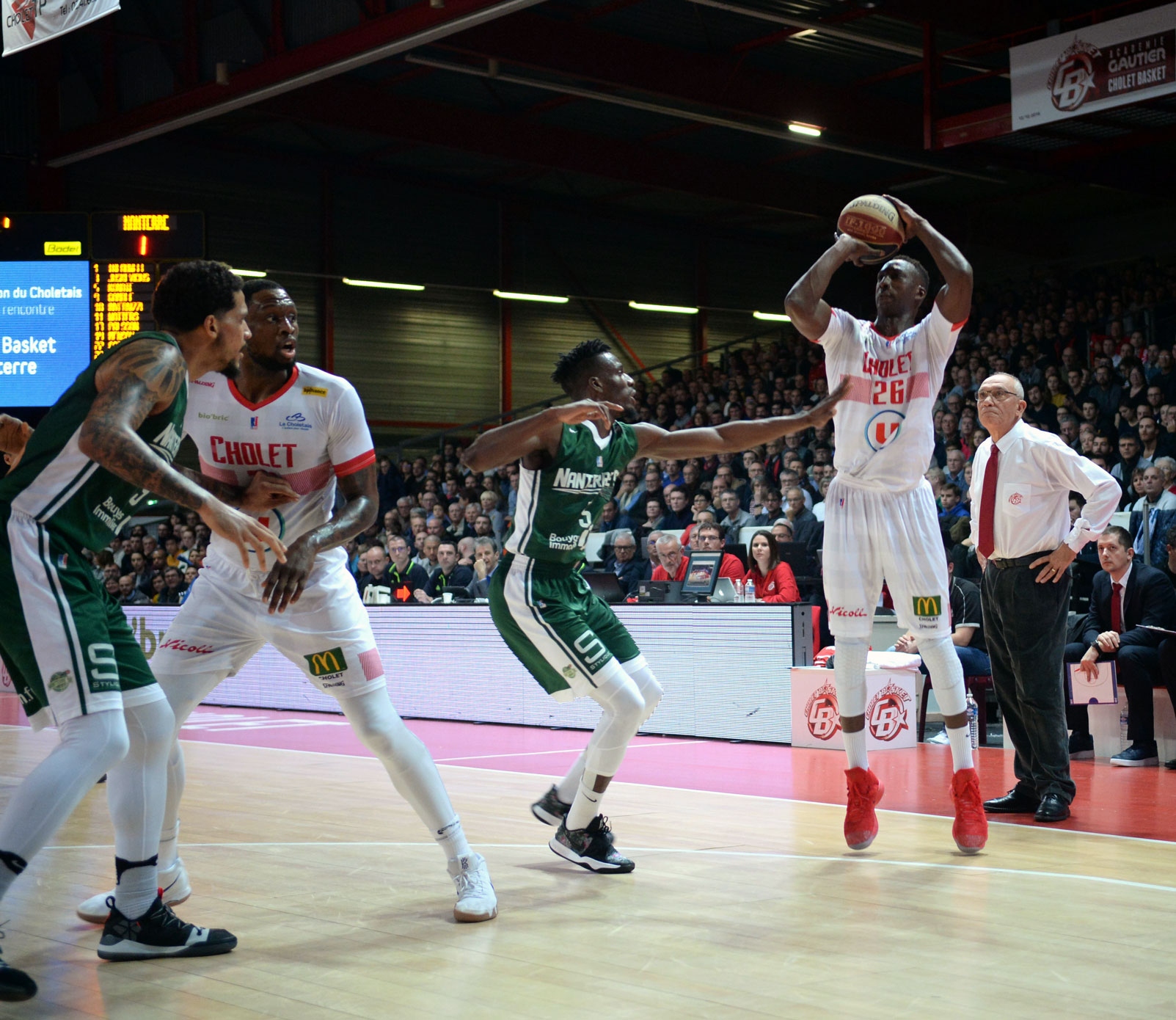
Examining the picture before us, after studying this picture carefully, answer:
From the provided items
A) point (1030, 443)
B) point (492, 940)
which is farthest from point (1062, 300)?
point (492, 940)

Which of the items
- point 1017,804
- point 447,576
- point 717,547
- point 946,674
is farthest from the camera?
point 447,576

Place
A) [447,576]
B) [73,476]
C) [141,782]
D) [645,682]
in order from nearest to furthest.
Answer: [73,476]
[141,782]
[645,682]
[447,576]

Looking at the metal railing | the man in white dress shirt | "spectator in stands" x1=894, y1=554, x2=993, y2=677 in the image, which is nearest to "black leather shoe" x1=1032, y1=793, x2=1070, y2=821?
the man in white dress shirt

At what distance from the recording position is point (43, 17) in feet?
29.6

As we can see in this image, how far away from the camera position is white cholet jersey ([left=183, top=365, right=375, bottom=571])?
4254 millimetres

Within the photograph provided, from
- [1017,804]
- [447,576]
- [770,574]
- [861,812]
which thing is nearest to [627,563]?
[447,576]

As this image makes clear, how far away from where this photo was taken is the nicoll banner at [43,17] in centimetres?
859

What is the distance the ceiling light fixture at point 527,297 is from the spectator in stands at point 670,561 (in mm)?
12787

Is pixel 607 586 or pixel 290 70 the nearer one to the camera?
pixel 607 586

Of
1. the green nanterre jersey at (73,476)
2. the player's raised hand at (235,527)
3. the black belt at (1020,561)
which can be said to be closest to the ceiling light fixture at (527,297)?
the black belt at (1020,561)

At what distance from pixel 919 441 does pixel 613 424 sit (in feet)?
4.44

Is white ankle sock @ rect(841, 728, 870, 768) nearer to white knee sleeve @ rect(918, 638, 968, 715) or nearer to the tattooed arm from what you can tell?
white knee sleeve @ rect(918, 638, 968, 715)

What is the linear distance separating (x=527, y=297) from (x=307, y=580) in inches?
805

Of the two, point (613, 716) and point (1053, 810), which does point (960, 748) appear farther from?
point (613, 716)
